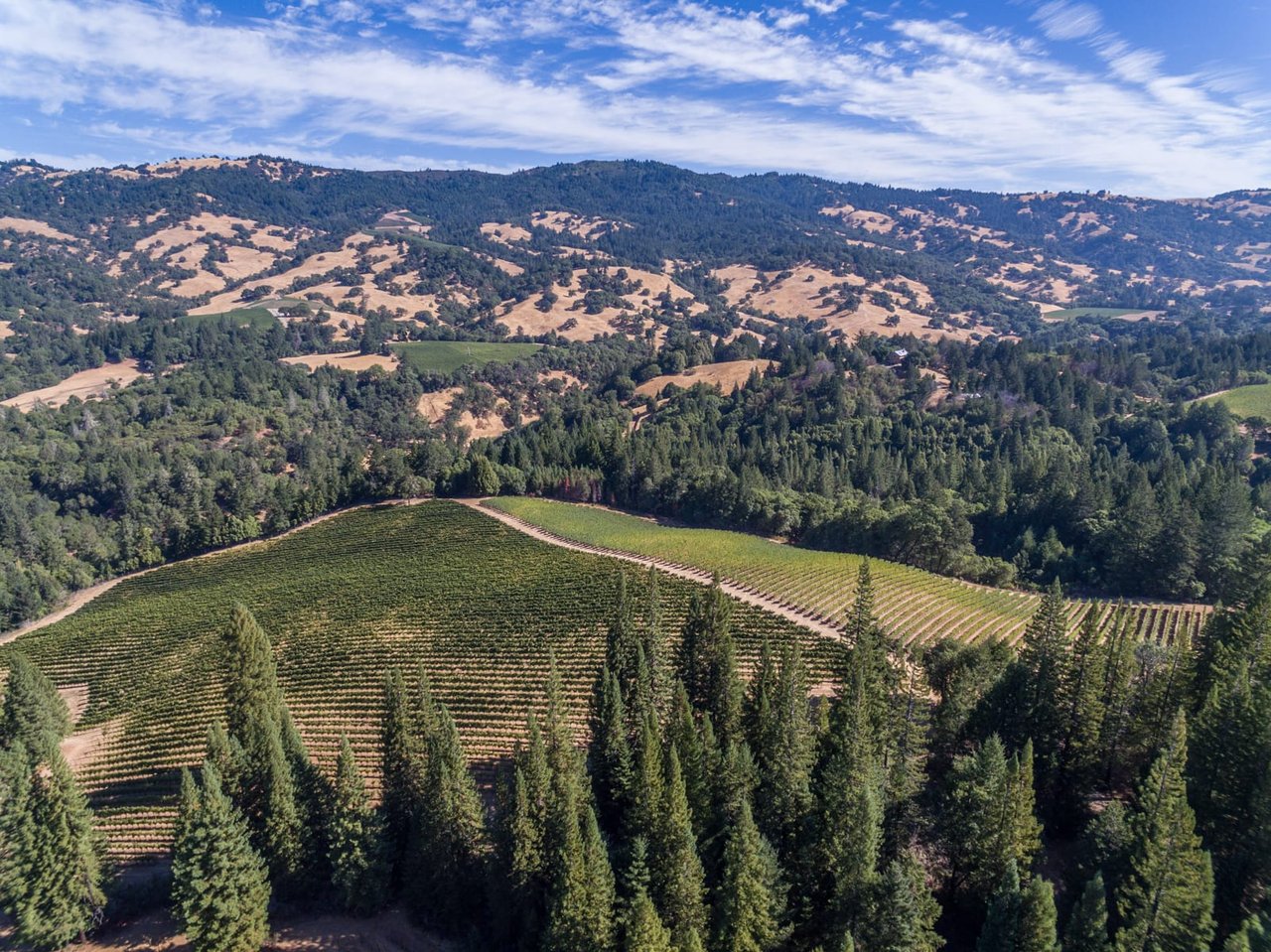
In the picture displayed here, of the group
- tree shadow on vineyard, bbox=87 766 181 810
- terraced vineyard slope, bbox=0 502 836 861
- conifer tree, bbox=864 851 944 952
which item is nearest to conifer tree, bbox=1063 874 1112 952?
conifer tree, bbox=864 851 944 952

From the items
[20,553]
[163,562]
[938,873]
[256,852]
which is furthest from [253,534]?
[938,873]

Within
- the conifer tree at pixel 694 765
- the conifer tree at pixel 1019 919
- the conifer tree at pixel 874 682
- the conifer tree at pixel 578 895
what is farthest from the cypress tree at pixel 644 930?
the conifer tree at pixel 874 682

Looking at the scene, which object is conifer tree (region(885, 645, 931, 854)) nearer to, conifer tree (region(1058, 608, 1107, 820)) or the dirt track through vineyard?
conifer tree (region(1058, 608, 1107, 820))

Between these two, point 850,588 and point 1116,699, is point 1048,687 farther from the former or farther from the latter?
point 850,588

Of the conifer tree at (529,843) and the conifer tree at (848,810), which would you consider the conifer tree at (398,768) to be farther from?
the conifer tree at (848,810)

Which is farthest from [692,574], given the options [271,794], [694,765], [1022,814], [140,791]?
[140,791]

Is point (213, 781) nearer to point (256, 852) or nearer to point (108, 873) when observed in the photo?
point (256, 852)
